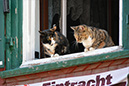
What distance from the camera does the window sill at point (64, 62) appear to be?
8.81 feet

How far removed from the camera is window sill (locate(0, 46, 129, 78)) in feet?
8.81

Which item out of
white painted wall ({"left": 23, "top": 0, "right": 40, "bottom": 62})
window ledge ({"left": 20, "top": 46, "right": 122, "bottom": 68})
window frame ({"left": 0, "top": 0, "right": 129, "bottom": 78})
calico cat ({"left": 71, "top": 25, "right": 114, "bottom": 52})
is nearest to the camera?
window frame ({"left": 0, "top": 0, "right": 129, "bottom": 78})

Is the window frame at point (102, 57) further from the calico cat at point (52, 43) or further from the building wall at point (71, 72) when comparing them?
the calico cat at point (52, 43)

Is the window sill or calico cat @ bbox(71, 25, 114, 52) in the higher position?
calico cat @ bbox(71, 25, 114, 52)

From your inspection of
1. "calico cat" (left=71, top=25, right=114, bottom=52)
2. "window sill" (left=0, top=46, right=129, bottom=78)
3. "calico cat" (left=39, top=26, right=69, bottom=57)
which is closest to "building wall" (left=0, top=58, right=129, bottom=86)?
"window sill" (left=0, top=46, right=129, bottom=78)

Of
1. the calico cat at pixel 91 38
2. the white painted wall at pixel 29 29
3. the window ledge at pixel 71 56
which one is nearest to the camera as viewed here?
the window ledge at pixel 71 56

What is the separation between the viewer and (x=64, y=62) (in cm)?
294

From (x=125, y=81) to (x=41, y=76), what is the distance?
3.01 ft

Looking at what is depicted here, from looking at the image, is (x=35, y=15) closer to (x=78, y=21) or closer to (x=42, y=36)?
(x=42, y=36)

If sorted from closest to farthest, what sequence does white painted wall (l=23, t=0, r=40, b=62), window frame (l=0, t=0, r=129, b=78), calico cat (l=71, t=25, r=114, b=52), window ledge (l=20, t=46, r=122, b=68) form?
window frame (l=0, t=0, r=129, b=78)
window ledge (l=20, t=46, r=122, b=68)
calico cat (l=71, t=25, r=114, b=52)
white painted wall (l=23, t=0, r=40, b=62)

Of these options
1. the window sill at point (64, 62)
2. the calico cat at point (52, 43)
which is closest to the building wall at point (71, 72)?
the window sill at point (64, 62)

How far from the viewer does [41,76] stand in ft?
10.3

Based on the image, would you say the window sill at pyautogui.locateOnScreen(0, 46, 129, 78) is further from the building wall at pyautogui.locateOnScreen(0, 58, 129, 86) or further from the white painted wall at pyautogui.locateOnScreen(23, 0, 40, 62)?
the white painted wall at pyautogui.locateOnScreen(23, 0, 40, 62)

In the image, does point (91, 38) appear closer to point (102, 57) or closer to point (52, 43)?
point (102, 57)
